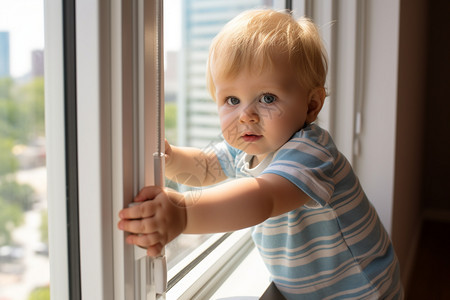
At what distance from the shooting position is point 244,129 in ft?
2.34

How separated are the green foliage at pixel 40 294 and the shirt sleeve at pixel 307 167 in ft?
1.12

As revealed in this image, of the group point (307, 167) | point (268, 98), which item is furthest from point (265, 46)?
point (307, 167)

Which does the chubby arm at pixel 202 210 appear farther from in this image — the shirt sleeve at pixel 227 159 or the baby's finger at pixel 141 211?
the shirt sleeve at pixel 227 159

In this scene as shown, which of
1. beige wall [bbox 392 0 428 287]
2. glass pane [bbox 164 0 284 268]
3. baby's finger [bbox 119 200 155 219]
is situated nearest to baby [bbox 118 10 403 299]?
baby's finger [bbox 119 200 155 219]

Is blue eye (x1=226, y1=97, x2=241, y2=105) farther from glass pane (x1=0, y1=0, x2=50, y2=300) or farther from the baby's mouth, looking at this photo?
glass pane (x1=0, y1=0, x2=50, y2=300)

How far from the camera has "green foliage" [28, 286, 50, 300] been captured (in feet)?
1.76

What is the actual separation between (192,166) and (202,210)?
287mm

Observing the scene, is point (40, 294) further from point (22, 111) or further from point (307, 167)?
point (307, 167)

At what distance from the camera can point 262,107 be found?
0.70 m

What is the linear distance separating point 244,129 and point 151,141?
8.0 inches

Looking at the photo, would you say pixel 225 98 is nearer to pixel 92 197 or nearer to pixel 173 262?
pixel 92 197

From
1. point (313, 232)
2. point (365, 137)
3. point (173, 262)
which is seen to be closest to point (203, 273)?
point (173, 262)

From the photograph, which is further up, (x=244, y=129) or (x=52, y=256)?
(x=244, y=129)

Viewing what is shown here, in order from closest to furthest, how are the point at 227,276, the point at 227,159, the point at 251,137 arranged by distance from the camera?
1. the point at 251,137
2. the point at 227,159
3. the point at 227,276
